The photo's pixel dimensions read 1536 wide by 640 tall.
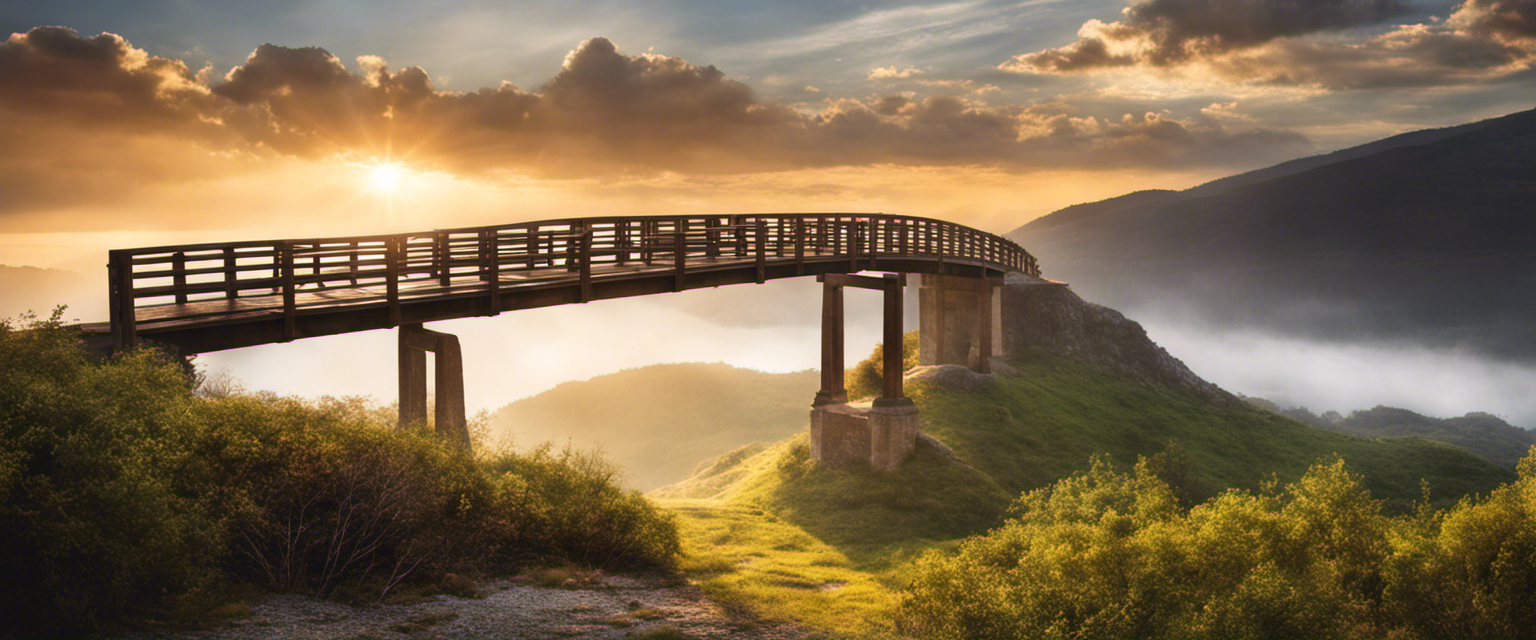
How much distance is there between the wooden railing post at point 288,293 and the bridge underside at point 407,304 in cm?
3

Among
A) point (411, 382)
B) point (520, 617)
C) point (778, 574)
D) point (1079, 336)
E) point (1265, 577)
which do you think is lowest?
point (778, 574)

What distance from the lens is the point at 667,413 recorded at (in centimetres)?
12025

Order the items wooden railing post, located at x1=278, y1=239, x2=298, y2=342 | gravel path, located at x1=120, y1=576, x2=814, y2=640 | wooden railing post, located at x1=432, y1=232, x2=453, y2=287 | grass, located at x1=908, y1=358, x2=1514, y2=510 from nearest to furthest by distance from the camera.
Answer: gravel path, located at x1=120, y1=576, x2=814, y2=640 < wooden railing post, located at x1=278, y1=239, x2=298, y2=342 < wooden railing post, located at x1=432, y1=232, x2=453, y2=287 < grass, located at x1=908, y1=358, x2=1514, y2=510

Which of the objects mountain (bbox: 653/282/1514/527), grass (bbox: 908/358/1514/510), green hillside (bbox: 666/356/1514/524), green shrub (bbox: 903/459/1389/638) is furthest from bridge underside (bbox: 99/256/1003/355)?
grass (bbox: 908/358/1514/510)

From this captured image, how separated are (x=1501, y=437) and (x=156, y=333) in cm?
15325

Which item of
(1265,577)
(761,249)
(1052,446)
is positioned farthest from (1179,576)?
(1052,446)

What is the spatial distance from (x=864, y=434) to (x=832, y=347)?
2.98 m

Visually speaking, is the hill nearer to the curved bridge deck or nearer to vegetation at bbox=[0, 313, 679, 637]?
the curved bridge deck

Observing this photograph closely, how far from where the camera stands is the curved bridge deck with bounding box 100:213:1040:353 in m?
14.4

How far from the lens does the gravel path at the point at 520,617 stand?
11.8 metres

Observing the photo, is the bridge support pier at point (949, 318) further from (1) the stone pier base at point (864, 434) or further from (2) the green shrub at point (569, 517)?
(2) the green shrub at point (569, 517)

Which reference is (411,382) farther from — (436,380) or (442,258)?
(442,258)

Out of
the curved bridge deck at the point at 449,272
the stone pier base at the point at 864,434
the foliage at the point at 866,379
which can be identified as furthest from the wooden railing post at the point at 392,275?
the foliage at the point at 866,379

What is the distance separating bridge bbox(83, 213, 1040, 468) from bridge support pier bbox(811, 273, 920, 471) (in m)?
0.05
